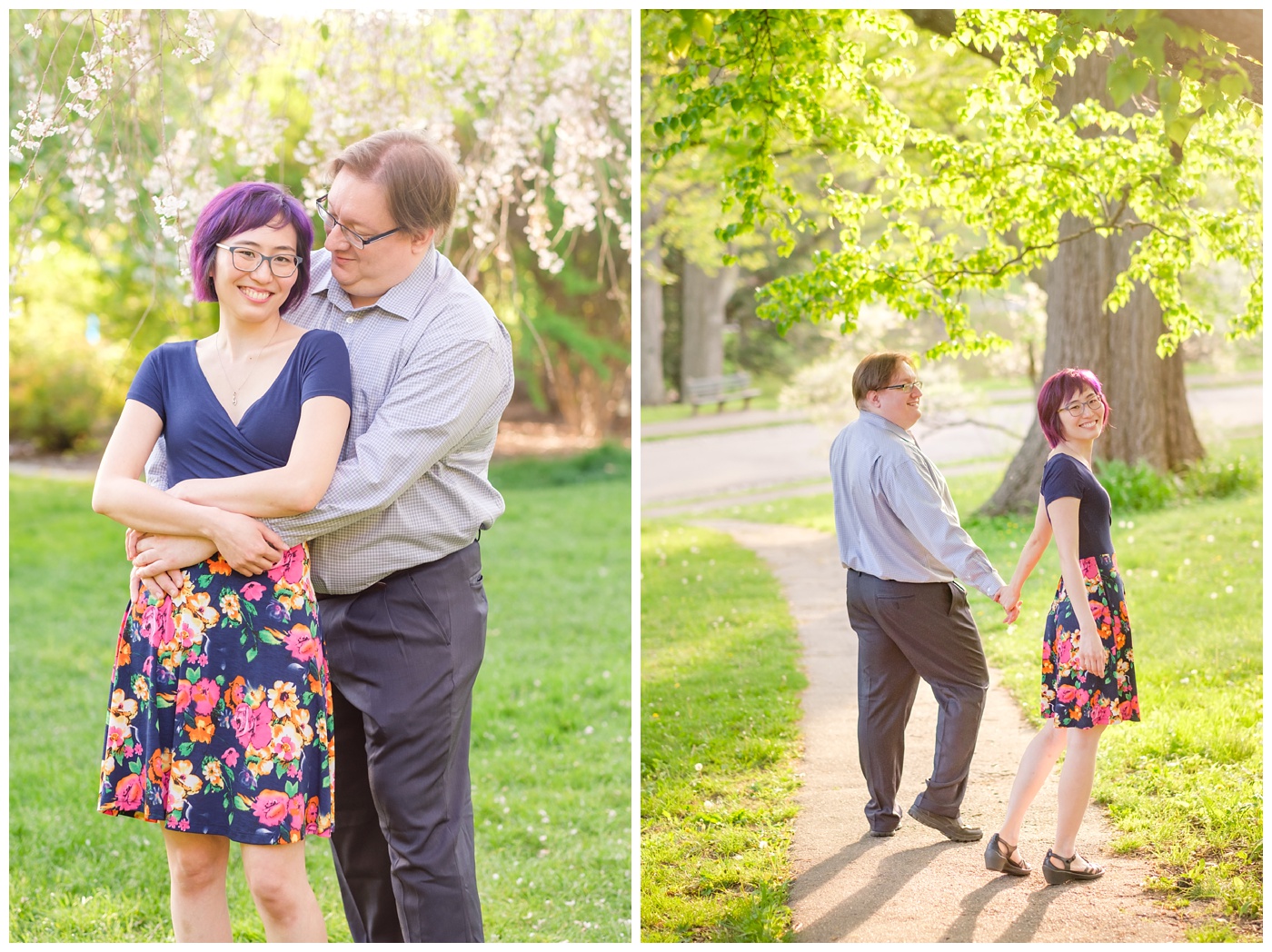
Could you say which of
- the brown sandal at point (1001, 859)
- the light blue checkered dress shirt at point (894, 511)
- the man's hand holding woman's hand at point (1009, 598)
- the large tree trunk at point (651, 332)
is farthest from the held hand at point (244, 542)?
the large tree trunk at point (651, 332)

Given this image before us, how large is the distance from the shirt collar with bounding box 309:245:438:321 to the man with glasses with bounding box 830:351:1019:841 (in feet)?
3.40

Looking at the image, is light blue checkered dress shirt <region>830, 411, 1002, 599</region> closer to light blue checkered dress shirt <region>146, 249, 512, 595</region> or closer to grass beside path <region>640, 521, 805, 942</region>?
grass beside path <region>640, 521, 805, 942</region>

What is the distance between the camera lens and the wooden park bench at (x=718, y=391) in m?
13.0

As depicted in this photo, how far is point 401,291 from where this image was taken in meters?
2.13

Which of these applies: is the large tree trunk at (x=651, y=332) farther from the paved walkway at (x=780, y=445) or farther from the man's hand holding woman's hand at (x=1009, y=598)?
the man's hand holding woman's hand at (x=1009, y=598)

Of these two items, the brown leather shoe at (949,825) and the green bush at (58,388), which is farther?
the green bush at (58,388)

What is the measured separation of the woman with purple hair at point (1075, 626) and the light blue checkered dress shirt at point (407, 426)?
1234 millimetres

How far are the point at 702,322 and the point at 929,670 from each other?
11430mm

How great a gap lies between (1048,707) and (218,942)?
5.92ft

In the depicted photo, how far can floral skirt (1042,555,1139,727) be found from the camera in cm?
251

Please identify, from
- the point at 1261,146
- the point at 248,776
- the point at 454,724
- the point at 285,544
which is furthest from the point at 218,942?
the point at 1261,146

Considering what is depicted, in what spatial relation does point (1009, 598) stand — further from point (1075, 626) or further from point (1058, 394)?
point (1058, 394)

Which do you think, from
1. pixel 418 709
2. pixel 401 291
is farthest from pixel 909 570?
pixel 401 291

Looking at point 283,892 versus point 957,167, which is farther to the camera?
point 957,167
